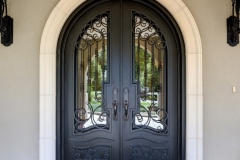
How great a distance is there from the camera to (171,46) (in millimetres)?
2623

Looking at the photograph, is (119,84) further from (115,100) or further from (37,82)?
(37,82)

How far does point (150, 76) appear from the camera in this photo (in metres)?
2.64

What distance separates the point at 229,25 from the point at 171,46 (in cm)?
68

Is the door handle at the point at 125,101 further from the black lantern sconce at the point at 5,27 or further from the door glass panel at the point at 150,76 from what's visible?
the black lantern sconce at the point at 5,27

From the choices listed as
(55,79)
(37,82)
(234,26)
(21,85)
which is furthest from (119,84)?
(234,26)

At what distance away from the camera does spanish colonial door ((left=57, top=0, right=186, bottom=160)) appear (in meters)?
2.63

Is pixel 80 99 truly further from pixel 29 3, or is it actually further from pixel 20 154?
pixel 29 3

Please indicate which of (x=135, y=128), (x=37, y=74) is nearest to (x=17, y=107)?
(x=37, y=74)

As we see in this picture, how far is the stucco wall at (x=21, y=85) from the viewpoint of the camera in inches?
99.3

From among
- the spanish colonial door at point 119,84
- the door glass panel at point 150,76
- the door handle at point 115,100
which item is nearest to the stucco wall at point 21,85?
the spanish colonial door at point 119,84

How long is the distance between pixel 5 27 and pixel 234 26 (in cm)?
261

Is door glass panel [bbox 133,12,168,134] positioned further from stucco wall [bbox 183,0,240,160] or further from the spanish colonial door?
stucco wall [bbox 183,0,240,160]

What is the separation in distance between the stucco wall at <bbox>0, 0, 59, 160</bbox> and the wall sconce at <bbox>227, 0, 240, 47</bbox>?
2095 millimetres

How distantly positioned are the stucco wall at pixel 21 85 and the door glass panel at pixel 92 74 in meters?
0.49
